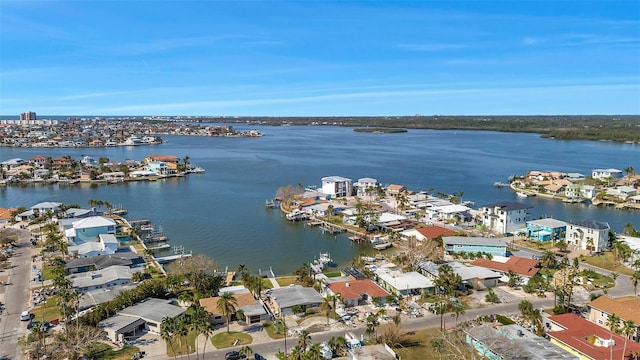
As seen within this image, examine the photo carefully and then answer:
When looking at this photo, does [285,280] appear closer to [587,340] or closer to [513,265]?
[513,265]

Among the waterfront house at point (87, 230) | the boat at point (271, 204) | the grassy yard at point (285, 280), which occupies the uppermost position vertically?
the waterfront house at point (87, 230)

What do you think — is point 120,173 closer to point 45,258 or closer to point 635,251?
point 45,258

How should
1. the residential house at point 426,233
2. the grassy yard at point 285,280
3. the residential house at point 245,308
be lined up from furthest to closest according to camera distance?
the residential house at point 426,233
the grassy yard at point 285,280
the residential house at point 245,308

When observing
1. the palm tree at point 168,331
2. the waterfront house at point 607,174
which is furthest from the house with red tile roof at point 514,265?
the waterfront house at point 607,174

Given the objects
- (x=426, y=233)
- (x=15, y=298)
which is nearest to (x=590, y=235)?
(x=426, y=233)

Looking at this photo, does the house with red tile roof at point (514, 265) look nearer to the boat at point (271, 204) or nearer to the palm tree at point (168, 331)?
the palm tree at point (168, 331)

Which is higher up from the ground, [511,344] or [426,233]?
[511,344]

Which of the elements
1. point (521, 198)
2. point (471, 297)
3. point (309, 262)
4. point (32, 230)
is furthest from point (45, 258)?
point (521, 198)
